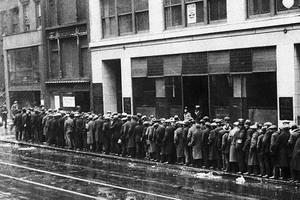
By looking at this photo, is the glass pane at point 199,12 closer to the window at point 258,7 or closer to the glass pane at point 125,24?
the window at point 258,7

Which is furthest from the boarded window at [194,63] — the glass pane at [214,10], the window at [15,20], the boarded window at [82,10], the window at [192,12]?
the window at [15,20]

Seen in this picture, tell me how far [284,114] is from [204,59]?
5444 millimetres

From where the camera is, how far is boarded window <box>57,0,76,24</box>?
35219 millimetres

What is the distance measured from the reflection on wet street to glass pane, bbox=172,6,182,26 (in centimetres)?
835

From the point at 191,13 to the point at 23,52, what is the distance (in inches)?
747

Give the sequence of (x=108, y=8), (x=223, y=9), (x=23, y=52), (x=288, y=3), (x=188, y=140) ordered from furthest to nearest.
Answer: (x=23, y=52) < (x=108, y=8) < (x=223, y=9) < (x=288, y=3) < (x=188, y=140)

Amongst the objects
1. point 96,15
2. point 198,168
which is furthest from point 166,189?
point 96,15

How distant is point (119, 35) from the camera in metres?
31.0

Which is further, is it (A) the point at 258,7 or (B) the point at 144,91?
(B) the point at 144,91

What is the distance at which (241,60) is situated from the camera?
2359 centimetres

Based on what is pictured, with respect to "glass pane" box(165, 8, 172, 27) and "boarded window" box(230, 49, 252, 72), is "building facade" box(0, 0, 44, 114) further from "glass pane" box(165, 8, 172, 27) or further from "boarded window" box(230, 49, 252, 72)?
"boarded window" box(230, 49, 252, 72)

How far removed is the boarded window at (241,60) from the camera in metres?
23.2

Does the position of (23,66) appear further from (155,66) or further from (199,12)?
(199,12)

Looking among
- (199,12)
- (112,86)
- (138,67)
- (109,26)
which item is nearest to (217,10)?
(199,12)
